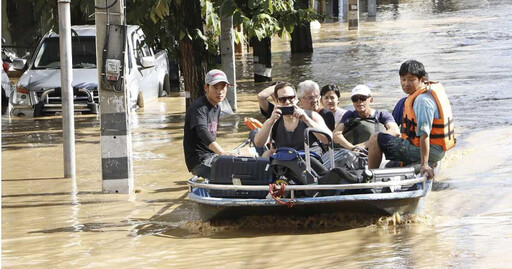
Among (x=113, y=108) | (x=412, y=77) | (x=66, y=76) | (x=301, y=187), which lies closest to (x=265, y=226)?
(x=301, y=187)

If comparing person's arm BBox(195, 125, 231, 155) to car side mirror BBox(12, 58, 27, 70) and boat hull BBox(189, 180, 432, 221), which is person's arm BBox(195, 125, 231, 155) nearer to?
boat hull BBox(189, 180, 432, 221)

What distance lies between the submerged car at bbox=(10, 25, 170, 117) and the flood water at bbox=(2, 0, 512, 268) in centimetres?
34

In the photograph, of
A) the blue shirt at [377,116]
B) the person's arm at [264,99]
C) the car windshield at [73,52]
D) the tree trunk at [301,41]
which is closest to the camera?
the blue shirt at [377,116]

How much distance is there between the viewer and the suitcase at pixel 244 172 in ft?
31.0

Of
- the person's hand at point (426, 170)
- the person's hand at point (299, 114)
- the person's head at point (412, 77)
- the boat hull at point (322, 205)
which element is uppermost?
the person's head at point (412, 77)

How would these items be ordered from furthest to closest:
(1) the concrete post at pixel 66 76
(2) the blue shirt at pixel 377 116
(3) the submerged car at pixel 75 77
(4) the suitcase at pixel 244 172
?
(3) the submerged car at pixel 75 77
(1) the concrete post at pixel 66 76
(2) the blue shirt at pixel 377 116
(4) the suitcase at pixel 244 172

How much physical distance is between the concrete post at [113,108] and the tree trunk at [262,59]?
37.3ft

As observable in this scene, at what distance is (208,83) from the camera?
10273 millimetres

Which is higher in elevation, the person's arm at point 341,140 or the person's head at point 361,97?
the person's head at point 361,97

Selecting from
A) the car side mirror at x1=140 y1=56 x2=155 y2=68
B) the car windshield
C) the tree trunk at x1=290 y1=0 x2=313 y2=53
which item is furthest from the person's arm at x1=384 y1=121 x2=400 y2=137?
the tree trunk at x1=290 y1=0 x2=313 y2=53

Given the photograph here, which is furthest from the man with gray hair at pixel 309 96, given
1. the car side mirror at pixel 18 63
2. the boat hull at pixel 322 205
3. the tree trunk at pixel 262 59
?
the tree trunk at pixel 262 59

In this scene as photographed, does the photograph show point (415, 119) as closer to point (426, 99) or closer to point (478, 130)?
point (426, 99)

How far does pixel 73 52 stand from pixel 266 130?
34.4ft

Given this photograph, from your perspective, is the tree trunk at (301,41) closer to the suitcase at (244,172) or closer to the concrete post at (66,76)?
the concrete post at (66,76)
